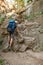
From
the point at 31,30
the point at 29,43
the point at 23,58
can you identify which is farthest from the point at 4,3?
the point at 23,58

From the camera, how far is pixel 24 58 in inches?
346

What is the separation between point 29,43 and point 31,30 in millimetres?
1378

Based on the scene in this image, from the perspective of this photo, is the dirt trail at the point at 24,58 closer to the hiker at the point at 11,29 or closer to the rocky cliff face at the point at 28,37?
the rocky cliff face at the point at 28,37

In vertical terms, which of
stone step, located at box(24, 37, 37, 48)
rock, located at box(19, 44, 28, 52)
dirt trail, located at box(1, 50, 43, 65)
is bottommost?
dirt trail, located at box(1, 50, 43, 65)

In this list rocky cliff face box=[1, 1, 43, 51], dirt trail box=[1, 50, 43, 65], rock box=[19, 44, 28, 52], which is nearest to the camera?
dirt trail box=[1, 50, 43, 65]

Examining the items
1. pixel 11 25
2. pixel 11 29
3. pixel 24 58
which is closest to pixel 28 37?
pixel 11 29

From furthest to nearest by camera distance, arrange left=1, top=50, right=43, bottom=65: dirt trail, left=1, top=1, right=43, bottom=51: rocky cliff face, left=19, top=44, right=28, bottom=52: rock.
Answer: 1. left=1, top=1, right=43, bottom=51: rocky cliff face
2. left=19, top=44, right=28, bottom=52: rock
3. left=1, top=50, right=43, bottom=65: dirt trail

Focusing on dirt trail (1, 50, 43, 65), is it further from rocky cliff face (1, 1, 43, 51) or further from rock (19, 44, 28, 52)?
rocky cliff face (1, 1, 43, 51)

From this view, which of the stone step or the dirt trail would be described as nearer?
the dirt trail

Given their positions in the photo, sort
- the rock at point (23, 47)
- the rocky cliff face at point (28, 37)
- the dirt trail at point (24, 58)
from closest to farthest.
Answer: the dirt trail at point (24, 58) → the rock at point (23, 47) → the rocky cliff face at point (28, 37)

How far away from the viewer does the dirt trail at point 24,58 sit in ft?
26.6

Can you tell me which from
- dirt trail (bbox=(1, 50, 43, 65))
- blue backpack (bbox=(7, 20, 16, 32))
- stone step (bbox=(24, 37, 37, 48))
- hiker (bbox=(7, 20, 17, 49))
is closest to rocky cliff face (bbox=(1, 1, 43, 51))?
stone step (bbox=(24, 37, 37, 48))

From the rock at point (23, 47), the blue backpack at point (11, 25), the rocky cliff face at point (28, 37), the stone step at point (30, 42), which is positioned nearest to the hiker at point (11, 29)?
the blue backpack at point (11, 25)

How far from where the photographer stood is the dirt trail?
8.09 metres
